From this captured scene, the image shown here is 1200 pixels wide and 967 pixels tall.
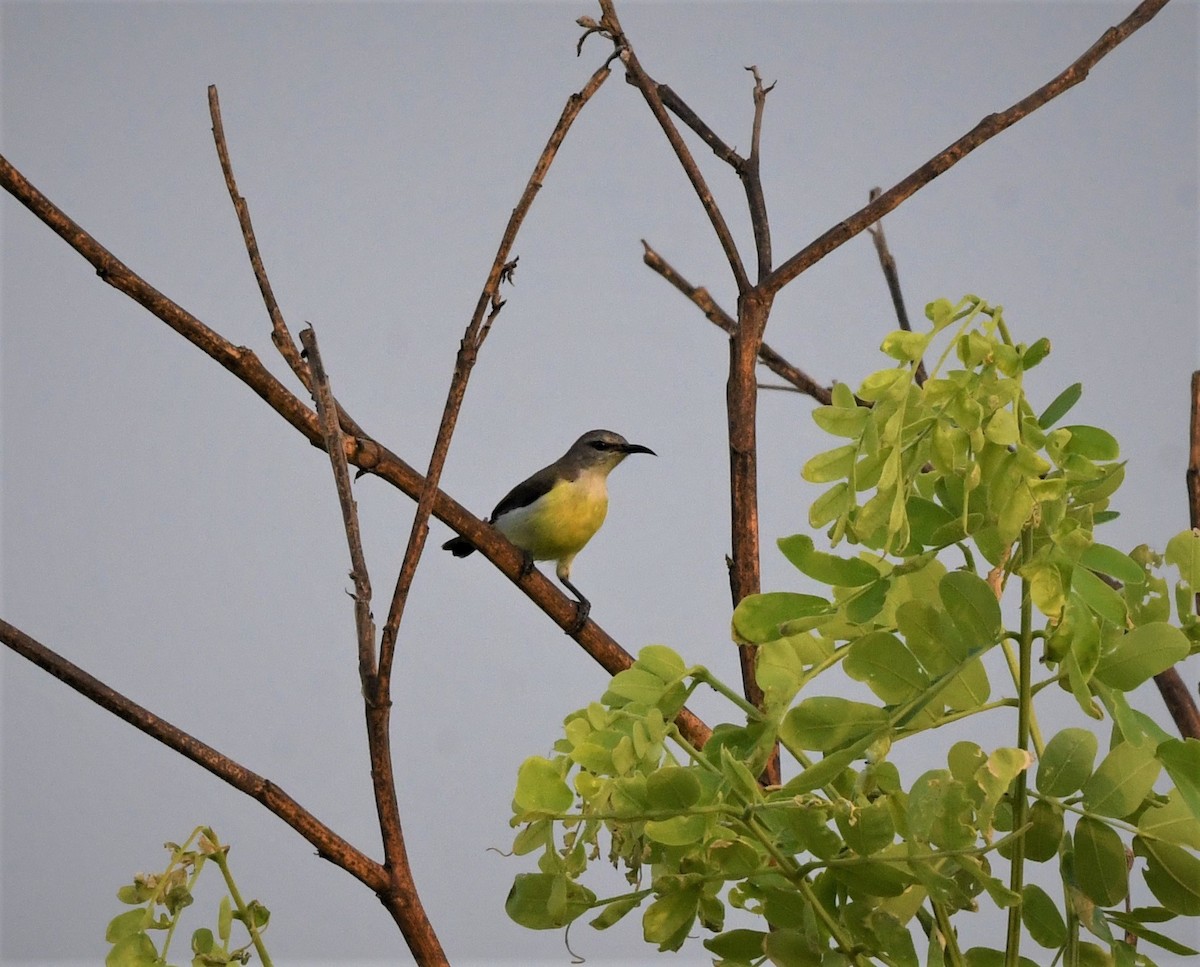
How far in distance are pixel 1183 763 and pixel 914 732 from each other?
127mm

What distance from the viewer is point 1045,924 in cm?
62

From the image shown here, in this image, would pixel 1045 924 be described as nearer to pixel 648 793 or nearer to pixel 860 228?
pixel 648 793

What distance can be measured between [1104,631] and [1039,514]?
0.09 m

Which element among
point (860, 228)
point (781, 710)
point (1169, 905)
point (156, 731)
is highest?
point (860, 228)

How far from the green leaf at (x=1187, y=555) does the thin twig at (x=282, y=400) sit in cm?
49

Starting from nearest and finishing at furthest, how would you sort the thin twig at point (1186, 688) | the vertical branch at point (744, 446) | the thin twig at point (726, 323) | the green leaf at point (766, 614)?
the green leaf at point (766, 614) → the thin twig at point (1186, 688) → the vertical branch at point (744, 446) → the thin twig at point (726, 323)

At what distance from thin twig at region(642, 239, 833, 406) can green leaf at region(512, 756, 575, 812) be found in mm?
945

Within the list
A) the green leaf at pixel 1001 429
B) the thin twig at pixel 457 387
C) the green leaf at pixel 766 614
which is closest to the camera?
the green leaf at pixel 1001 429

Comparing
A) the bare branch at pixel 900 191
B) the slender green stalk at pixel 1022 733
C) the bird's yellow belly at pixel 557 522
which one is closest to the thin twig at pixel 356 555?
the slender green stalk at pixel 1022 733

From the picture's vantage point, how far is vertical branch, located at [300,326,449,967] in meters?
0.68

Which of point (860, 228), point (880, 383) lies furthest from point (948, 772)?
point (860, 228)

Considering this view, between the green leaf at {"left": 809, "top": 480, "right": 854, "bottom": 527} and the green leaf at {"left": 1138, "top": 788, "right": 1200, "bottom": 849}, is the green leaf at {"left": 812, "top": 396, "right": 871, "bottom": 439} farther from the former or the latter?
the green leaf at {"left": 1138, "top": 788, "right": 1200, "bottom": 849}

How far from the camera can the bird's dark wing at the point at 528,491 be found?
3469 mm

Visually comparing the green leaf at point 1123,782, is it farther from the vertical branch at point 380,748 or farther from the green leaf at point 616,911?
the vertical branch at point 380,748
